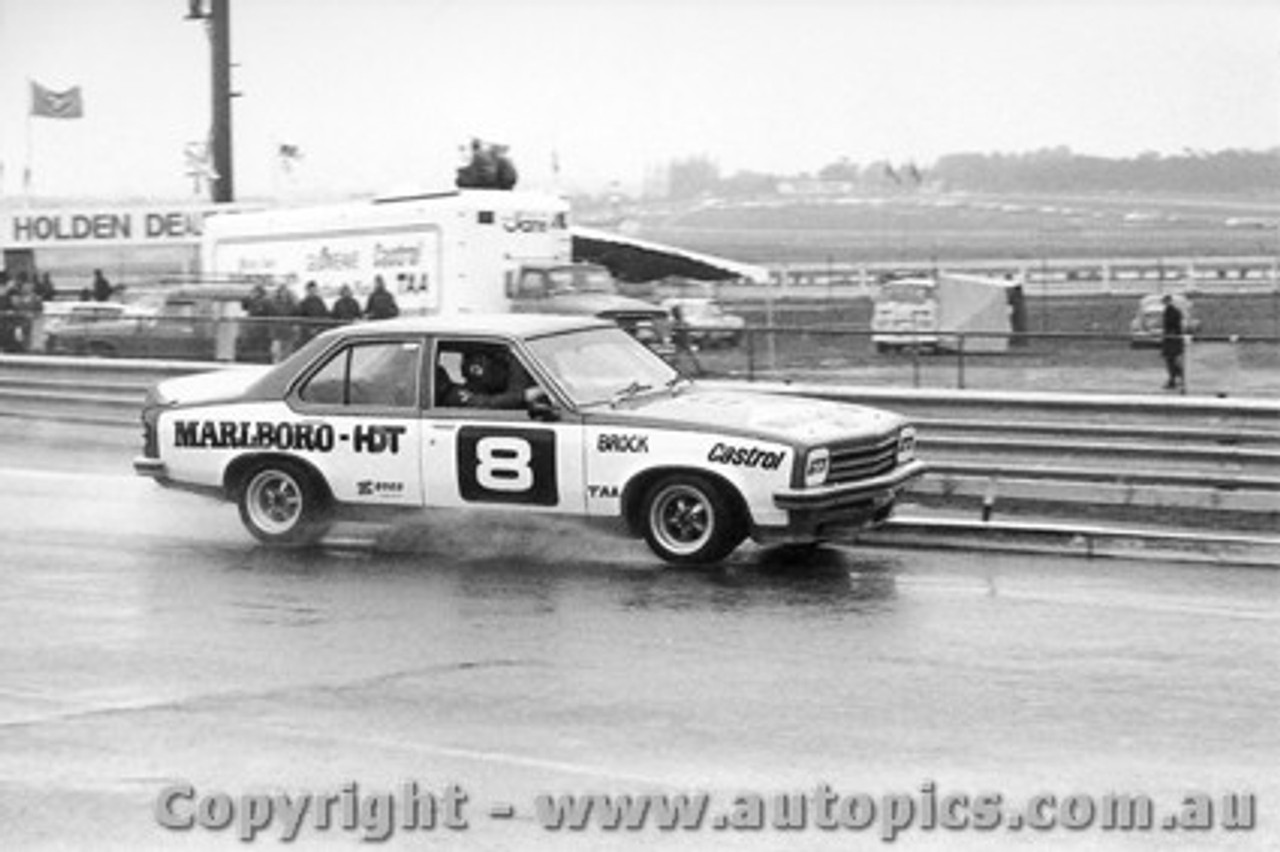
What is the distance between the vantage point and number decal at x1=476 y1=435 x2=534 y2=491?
13.2 meters

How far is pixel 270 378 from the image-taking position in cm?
1409

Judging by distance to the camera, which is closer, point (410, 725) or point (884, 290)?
point (410, 725)

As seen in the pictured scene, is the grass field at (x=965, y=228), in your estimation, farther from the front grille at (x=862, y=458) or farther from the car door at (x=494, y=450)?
the car door at (x=494, y=450)

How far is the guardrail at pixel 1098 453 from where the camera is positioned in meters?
14.9

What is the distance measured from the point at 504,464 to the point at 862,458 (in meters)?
1.98

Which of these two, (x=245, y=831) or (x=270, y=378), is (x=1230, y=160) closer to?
(x=270, y=378)

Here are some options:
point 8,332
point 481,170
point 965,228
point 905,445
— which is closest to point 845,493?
point 905,445

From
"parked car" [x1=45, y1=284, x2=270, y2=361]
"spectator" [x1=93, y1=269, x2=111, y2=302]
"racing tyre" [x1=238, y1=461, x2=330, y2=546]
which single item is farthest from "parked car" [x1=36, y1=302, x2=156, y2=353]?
"racing tyre" [x1=238, y1=461, x2=330, y2=546]

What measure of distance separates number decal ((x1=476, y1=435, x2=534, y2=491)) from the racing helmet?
353 mm

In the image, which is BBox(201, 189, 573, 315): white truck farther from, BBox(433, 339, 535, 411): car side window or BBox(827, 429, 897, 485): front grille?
BBox(827, 429, 897, 485): front grille

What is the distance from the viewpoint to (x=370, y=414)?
13.7 metres

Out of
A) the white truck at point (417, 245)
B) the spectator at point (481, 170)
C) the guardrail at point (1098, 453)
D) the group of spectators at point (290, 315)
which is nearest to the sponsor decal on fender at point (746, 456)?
the guardrail at point (1098, 453)

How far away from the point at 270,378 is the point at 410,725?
5748mm

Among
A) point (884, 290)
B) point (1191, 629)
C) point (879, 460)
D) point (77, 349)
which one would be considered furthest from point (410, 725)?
point (884, 290)
